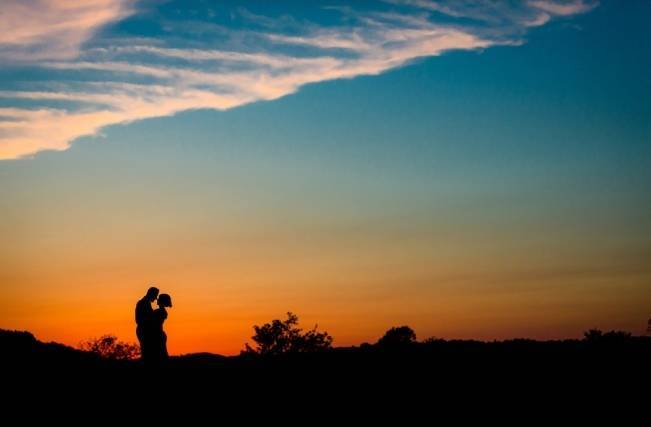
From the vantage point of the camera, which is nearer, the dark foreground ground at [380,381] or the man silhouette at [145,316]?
the dark foreground ground at [380,381]

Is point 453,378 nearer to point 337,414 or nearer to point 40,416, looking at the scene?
point 337,414

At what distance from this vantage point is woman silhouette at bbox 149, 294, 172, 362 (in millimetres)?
16328

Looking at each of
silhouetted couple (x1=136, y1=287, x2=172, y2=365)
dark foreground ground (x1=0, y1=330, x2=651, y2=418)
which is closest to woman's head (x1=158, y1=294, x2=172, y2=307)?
silhouetted couple (x1=136, y1=287, x2=172, y2=365)

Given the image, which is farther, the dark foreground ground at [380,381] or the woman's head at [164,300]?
the woman's head at [164,300]

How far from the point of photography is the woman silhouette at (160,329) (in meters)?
16.3

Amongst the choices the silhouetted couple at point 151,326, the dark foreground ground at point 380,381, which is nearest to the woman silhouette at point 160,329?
the silhouetted couple at point 151,326

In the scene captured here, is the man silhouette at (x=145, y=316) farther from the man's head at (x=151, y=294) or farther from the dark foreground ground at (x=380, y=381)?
the dark foreground ground at (x=380, y=381)

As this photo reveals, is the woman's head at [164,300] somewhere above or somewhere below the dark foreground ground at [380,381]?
above

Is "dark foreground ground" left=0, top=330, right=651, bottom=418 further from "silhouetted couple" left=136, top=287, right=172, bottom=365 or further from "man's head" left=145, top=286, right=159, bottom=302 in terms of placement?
"man's head" left=145, top=286, right=159, bottom=302

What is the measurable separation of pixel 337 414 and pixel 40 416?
7225 millimetres

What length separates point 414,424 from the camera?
46.4ft

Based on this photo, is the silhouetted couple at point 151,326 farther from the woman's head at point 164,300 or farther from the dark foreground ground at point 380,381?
the dark foreground ground at point 380,381

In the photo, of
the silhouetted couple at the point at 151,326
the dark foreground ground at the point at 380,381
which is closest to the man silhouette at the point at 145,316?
the silhouetted couple at the point at 151,326

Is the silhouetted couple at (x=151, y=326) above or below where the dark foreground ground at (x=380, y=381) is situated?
above
